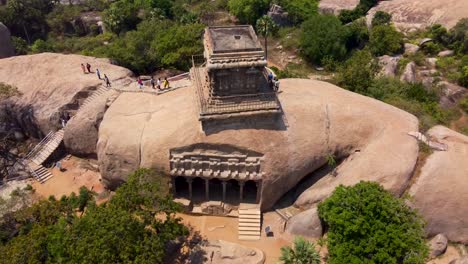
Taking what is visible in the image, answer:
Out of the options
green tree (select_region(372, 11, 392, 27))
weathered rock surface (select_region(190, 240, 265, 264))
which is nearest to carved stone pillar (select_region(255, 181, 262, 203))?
weathered rock surface (select_region(190, 240, 265, 264))

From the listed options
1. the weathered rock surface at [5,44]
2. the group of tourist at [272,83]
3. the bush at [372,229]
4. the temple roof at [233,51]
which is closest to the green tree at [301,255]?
the bush at [372,229]

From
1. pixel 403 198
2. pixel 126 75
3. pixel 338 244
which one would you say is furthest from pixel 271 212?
pixel 126 75

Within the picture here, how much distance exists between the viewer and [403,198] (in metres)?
33.1

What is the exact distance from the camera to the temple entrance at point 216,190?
38.9 m

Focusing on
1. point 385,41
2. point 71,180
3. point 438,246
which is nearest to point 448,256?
point 438,246

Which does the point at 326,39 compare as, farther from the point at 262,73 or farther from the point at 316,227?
the point at 316,227

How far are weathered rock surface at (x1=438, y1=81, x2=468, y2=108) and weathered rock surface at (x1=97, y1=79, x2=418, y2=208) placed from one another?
20.4 meters

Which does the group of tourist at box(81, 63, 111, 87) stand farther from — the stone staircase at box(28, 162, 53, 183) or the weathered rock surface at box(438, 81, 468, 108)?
the weathered rock surface at box(438, 81, 468, 108)

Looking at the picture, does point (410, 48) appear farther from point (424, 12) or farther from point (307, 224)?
point (307, 224)

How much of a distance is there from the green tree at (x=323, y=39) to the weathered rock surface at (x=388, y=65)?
7.87m

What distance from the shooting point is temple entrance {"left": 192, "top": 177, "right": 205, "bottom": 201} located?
3916cm

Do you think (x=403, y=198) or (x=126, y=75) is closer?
(x=403, y=198)

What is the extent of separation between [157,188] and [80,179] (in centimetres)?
1559

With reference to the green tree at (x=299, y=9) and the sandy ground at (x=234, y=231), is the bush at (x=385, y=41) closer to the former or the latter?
the green tree at (x=299, y=9)
